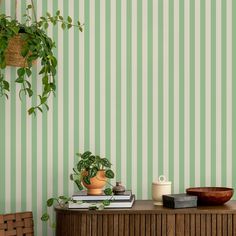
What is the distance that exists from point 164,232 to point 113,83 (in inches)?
34.8

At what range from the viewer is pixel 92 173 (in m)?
2.66

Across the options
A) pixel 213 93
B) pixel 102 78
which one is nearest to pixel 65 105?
pixel 102 78

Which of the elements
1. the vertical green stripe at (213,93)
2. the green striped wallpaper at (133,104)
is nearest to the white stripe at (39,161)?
the green striped wallpaper at (133,104)

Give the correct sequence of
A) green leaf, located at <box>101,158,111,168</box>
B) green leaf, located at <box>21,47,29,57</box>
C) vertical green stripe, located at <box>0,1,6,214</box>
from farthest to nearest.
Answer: vertical green stripe, located at <box>0,1,6,214</box> → green leaf, located at <box>101,158,111,168</box> → green leaf, located at <box>21,47,29,57</box>

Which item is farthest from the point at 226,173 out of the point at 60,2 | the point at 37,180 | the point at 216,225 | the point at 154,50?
the point at 60,2

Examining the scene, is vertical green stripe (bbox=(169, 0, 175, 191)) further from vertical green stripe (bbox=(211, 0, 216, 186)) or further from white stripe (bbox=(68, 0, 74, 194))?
white stripe (bbox=(68, 0, 74, 194))

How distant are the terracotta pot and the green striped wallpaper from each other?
251 mm

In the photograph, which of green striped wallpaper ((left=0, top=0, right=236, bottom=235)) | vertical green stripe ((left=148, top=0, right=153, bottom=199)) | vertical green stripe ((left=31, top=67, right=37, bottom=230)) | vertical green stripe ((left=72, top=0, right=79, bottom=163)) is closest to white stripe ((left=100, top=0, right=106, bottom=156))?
green striped wallpaper ((left=0, top=0, right=236, bottom=235))

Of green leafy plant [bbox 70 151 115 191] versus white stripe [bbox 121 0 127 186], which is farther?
white stripe [bbox 121 0 127 186]

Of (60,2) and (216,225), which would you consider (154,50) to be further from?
(216,225)

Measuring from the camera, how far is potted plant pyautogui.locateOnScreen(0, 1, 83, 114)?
261 cm

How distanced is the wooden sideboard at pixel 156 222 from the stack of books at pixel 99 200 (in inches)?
2.0

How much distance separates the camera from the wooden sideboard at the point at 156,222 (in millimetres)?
2504

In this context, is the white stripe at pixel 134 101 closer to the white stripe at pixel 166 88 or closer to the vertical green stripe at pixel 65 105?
the white stripe at pixel 166 88
